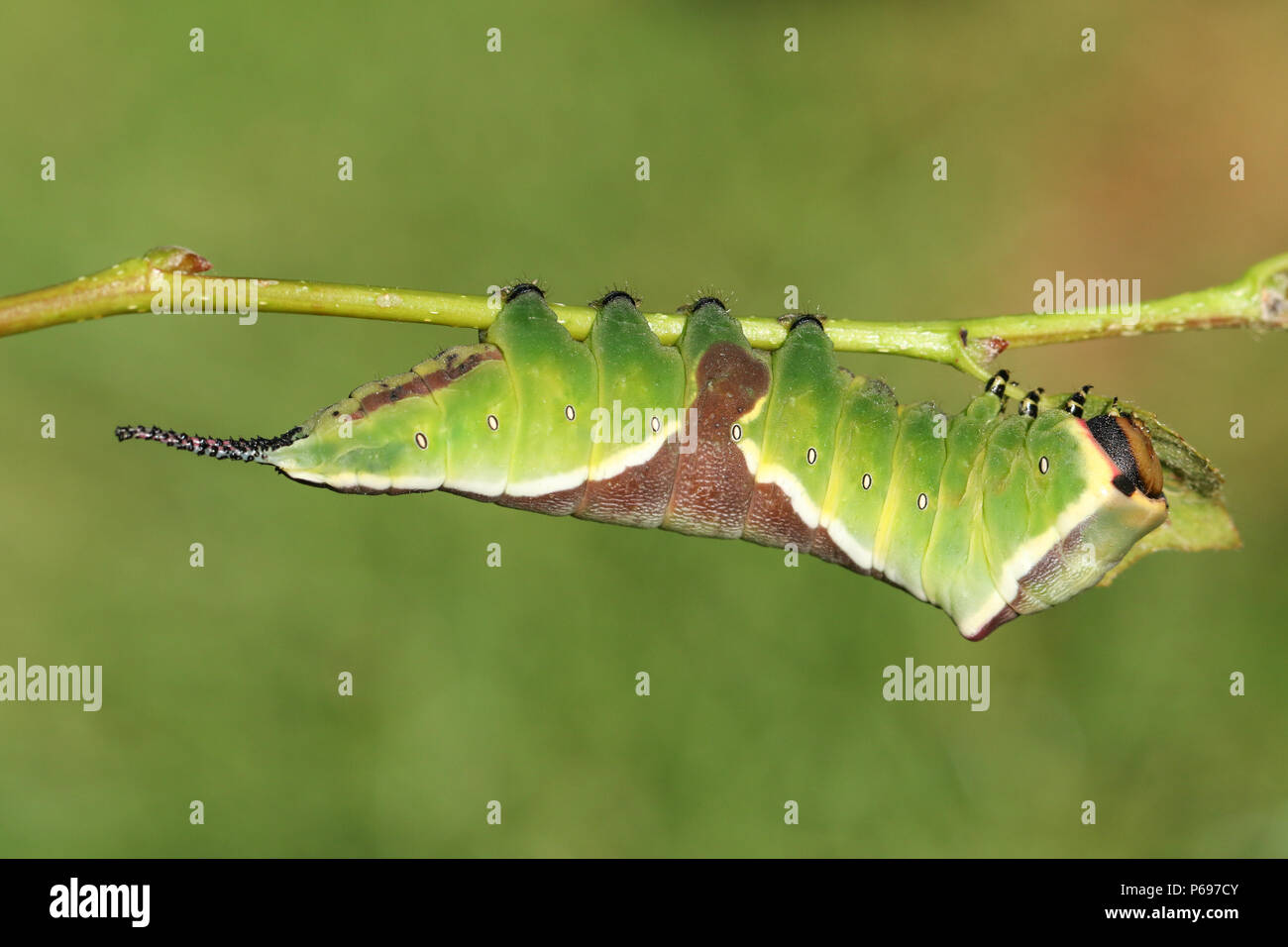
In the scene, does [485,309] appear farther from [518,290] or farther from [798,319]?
[798,319]

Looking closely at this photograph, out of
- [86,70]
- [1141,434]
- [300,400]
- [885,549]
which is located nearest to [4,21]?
[86,70]

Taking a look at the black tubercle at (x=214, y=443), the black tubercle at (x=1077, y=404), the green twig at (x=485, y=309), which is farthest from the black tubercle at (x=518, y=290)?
the black tubercle at (x=1077, y=404)

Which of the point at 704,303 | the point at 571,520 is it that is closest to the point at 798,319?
the point at 704,303

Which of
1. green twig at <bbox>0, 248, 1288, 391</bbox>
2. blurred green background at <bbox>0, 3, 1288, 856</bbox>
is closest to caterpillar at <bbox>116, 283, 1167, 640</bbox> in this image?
green twig at <bbox>0, 248, 1288, 391</bbox>

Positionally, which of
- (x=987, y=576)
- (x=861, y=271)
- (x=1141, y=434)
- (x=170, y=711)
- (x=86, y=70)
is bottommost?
(x=170, y=711)

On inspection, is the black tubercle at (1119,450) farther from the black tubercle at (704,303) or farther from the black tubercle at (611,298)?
the black tubercle at (611,298)

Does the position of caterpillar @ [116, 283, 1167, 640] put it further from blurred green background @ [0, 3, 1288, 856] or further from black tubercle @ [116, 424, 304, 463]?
blurred green background @ [0, 3, 1288, 856]

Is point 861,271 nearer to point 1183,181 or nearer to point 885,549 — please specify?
point 1183,181
